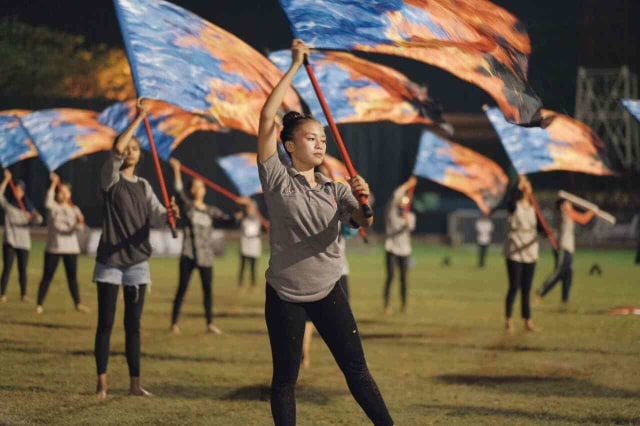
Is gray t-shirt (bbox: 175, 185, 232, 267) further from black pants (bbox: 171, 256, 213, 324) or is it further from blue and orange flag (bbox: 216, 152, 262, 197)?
blue and orange flag (bbox: 216, 152, 262, 197)

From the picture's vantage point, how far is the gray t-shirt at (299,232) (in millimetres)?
5414

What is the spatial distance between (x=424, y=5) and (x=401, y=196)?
865 centimetres

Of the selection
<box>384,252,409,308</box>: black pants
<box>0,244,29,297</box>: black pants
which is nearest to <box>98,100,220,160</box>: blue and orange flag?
<box>0,244,29,297</box>: black pants

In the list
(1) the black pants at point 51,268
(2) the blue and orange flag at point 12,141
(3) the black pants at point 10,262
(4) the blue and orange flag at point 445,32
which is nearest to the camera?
(4) the blue and orange flag at point 445,32

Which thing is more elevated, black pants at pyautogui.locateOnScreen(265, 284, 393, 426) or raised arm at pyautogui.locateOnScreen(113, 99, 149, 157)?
raised arm at pyautogui.locateOnScreen(113, 99, 149, 157)

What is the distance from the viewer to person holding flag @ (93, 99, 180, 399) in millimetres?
7910

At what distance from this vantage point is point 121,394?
8266mm

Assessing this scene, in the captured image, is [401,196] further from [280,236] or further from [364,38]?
[280,236]

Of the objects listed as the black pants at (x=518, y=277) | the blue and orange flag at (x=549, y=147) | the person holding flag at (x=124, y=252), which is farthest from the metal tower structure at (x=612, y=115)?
the person holding flag at (x=124, y=252)

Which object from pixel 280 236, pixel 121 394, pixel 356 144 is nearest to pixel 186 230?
pixel 121 394

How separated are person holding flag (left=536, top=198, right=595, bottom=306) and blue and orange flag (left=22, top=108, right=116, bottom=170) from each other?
705 cm

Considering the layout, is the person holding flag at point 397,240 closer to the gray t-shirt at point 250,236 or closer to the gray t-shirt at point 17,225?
the gray t-shirt at point 250,236

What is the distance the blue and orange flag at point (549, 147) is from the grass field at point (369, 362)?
2.19 meters

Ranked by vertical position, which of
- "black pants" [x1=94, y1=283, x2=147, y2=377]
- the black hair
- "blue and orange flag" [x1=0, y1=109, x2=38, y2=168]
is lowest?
"blue and orange flag" [x1=0, y1=109, x2=38, y2=168]
